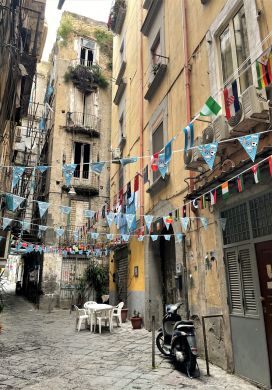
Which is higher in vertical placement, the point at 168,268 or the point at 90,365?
the point at 168,268

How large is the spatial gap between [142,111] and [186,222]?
227 inches

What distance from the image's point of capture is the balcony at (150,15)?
1055 cm

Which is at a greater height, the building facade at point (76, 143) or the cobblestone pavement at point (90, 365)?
the building facade at point (76, 143)

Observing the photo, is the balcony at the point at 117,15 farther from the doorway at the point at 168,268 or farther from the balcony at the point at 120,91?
the doorway at the point at 168,268

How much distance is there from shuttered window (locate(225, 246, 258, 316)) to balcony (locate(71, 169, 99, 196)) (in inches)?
569

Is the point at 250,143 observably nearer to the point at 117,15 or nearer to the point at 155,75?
the point at 155,75

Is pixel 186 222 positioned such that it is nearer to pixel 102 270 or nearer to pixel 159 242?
pixel 159 242

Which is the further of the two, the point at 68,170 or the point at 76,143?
the point at 76,143

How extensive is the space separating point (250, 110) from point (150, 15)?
811cm

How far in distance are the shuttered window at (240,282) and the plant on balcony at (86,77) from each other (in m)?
18.7

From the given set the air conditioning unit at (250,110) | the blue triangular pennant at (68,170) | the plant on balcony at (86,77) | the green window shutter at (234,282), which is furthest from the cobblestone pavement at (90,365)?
the plant on balcony at (86,77)

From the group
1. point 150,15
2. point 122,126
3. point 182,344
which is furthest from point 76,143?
point 182,344

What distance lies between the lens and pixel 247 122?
15.8 feet

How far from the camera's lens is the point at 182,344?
5586mm
